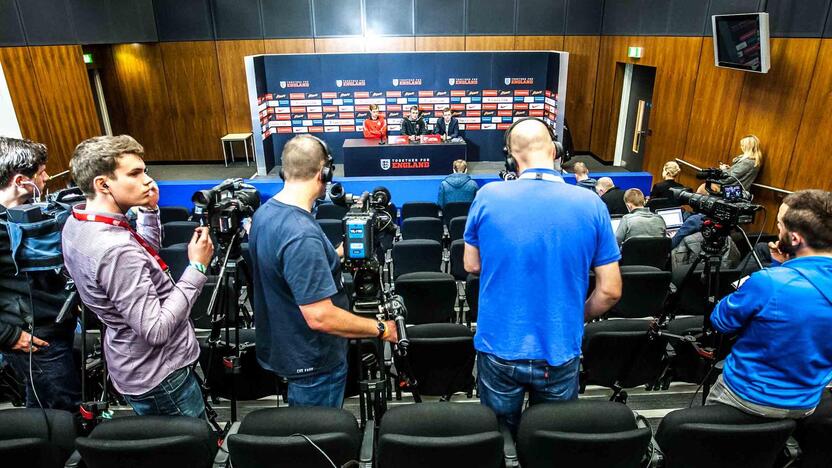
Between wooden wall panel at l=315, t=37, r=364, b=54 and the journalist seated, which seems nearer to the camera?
the journalist seated

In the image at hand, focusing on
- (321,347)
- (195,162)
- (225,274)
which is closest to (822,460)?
(321,347)

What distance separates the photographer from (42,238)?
1977 millimetres

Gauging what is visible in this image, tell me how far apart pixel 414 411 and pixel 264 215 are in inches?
35.7

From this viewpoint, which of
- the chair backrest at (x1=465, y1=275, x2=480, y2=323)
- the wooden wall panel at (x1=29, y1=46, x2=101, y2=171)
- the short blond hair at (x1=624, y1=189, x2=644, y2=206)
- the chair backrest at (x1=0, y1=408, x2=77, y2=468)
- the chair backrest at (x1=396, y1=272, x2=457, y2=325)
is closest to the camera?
the chair backrest at (x1=0, y1=408, x2=77, y2=468)

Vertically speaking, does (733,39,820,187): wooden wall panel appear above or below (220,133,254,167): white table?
above

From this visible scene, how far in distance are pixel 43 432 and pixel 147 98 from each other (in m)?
10.1

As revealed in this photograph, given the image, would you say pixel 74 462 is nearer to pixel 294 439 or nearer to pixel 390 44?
pixel 294 439

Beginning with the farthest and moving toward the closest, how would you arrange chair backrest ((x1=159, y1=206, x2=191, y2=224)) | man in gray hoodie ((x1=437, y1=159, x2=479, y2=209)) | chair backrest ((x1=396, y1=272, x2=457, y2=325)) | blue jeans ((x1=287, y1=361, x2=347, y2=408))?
man in gray hoodie ((x1=437, y1=159, x2=479, y2=209)) → chair backrest ((x1=159, y1=206, x2=191, y2=224)) → chair backrest ((x1=396, y1=272, x2=457, y2=325)) → blue jeans ((x1=287, y1=361, x2=347, y2=408))

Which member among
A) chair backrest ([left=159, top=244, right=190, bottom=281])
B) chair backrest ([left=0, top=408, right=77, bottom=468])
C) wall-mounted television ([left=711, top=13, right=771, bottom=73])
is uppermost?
wall-mounted television ([left=711, top=13, right=771, bottom=73])

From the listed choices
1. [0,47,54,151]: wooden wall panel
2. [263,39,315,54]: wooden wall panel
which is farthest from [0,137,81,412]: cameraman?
[263,39,315,54]: wooden wall panel

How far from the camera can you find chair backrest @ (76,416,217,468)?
1479mm

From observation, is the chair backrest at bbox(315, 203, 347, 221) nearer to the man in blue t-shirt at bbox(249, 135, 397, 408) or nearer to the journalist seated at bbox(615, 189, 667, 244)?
the journalist seated at bbox(615, 189, 667, 244)

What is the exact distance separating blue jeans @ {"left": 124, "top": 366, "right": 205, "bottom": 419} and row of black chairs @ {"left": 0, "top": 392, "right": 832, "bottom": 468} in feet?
0.53

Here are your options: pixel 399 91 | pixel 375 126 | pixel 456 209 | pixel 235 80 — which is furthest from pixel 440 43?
pixel 456 209
